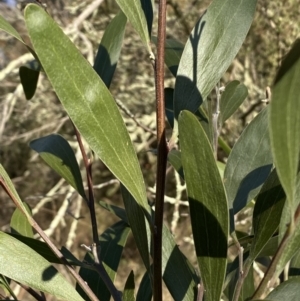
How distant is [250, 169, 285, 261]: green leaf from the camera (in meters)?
0.44

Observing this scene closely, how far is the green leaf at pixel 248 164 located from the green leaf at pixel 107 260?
0.51ft

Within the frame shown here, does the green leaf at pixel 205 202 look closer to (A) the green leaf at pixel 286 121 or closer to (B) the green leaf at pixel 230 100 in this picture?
(A) the green leaf at pixel 286 121

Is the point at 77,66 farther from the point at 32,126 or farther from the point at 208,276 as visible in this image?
the point at 32,126

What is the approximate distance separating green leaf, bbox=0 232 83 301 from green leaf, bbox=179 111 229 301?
0.39 feet

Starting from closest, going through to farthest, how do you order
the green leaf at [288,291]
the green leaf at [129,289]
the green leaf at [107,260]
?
the green leaf at [288,291], the green leaf at [129,289], the green leaf at [107,260]

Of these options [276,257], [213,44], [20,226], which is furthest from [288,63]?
[20,226]

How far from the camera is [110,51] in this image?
2.16 feet

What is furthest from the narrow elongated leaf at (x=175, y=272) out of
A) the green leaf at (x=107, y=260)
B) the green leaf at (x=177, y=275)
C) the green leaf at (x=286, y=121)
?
the green leaf at (x=286, y=121)

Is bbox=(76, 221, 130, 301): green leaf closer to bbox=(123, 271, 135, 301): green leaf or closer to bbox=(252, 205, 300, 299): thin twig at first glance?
bbox=(123, 271, 135, 301): green leaf

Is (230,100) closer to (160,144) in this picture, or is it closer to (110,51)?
(110,51)

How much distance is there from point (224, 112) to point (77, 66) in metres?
0.35

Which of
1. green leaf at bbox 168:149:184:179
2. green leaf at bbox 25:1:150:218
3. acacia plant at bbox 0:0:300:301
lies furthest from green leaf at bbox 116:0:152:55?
green leaf at bbox 168:149:184:179

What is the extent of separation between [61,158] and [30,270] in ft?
0.65

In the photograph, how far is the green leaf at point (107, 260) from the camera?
619 millimetres
